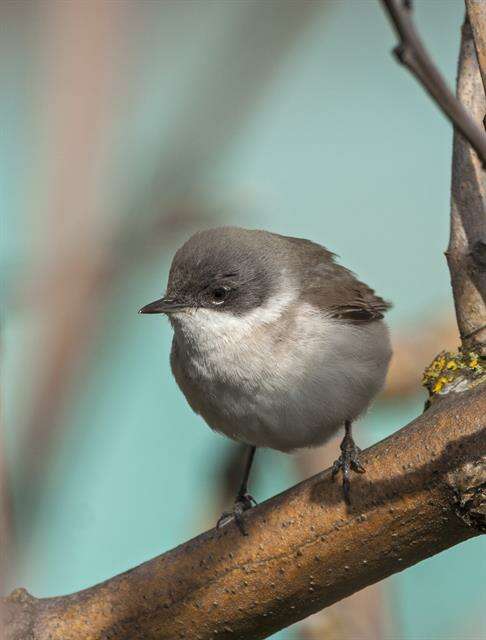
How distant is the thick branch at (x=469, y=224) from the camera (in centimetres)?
384

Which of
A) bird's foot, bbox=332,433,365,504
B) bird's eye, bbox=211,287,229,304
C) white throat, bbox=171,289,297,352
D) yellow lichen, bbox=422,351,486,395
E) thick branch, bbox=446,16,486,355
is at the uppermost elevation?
bird's eye, bbox=211,287,229,304

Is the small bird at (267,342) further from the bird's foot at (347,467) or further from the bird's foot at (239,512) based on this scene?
the bird's foot at (347,467)

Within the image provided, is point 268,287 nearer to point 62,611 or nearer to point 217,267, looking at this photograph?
point 217,267

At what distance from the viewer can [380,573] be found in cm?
329

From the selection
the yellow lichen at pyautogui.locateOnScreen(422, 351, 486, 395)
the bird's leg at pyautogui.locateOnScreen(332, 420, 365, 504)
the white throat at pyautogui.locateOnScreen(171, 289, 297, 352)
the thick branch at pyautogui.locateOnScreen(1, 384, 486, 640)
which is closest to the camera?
the thick branch at pyautogui.locateOnScreen(1, 384, 486, 640)

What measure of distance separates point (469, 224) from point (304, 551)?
1567 millimetres

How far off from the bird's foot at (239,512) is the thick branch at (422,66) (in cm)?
214

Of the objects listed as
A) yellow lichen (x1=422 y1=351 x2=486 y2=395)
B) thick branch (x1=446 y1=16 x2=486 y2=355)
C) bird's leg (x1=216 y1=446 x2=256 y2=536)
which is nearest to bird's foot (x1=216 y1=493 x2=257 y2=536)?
bird's leg (x1=216 y1=446 x2=256 y2=536)

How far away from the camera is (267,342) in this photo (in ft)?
14.3

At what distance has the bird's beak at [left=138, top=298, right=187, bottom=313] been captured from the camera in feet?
15.1

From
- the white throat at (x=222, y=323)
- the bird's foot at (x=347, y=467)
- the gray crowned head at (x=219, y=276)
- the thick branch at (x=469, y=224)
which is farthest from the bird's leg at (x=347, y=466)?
the gray crowned head at (x=219, y=276)

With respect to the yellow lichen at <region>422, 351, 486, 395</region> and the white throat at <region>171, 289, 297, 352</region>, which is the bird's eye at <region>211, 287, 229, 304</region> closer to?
the white throat at <region>171, 289, 297, 352</region>

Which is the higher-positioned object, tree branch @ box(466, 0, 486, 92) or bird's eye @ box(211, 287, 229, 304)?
bird's eye @ box(211, 287, 229, 304)

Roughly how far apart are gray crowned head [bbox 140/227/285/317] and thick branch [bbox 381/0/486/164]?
2961 millimetres
